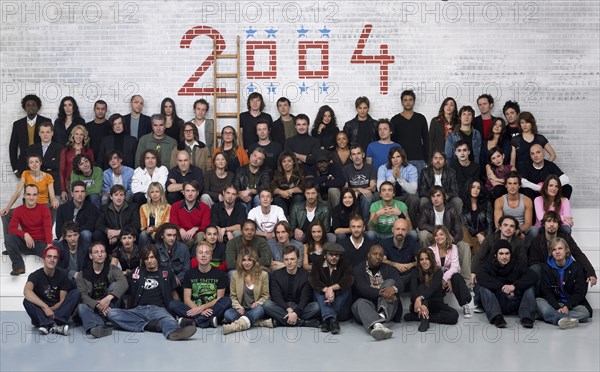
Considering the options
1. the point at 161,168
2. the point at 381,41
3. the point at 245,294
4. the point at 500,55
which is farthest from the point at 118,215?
the point at 500,55

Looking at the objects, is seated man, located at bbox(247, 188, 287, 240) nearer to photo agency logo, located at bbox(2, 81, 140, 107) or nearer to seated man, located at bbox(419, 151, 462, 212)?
seated man, located at bbox(419, 151, 462, 212)

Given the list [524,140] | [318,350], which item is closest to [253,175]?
[318,350]

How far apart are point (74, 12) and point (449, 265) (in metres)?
6.28

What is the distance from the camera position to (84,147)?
12.2 metres

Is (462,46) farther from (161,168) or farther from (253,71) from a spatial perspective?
(161,168)

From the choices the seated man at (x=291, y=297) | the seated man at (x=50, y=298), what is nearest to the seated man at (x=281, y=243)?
the seated man at (x=291, y=297)

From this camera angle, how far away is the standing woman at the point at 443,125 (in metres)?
12.7

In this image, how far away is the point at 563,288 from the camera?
1024 centimetres

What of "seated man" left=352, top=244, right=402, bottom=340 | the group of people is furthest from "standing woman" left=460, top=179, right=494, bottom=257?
"seated man" left=352, top=244, right=402, bottom=340

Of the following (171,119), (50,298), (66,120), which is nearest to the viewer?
(50,298)

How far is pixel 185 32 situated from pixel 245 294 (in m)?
4.74

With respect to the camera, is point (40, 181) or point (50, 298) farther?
point (40, 181)

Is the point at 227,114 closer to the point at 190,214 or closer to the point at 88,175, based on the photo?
the point at 88,175

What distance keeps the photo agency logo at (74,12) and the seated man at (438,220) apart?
16.1 ft
